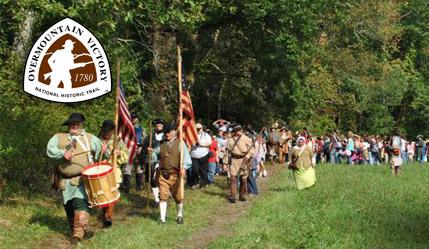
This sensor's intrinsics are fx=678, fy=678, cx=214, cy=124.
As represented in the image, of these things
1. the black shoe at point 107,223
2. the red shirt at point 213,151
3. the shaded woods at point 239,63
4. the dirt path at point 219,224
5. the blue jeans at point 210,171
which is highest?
the shaded woods at point 239,63

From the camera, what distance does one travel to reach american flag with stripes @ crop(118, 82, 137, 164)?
521 inches

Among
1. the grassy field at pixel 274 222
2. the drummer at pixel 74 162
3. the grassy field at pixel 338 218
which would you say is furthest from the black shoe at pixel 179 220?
the drummer at pixel 74 162

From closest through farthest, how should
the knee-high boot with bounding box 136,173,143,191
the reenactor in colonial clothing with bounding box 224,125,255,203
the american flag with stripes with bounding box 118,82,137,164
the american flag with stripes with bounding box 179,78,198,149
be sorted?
the american flag with stripes with bounding box 118,82,137,164 → the american flag with stripes with bounding box 179,78,198,149 → the reenactor in colonial clothing with bounding box 224,125,255,203 → the knee-high boot with bounding box 136,173,143,191

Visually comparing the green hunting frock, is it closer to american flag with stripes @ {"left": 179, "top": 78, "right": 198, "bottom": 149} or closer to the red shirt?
the red shirt

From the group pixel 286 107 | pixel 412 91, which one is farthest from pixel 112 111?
pixel 412 91

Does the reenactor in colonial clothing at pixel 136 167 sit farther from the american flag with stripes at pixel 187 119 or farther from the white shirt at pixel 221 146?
the white shirt at pixel 221 146

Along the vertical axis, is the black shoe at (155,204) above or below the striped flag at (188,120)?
below

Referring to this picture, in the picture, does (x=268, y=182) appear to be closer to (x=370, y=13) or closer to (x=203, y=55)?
(x=203, y=55)

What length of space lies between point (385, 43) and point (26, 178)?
4095cm

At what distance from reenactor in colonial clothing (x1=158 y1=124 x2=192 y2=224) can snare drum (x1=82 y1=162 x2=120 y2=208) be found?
2.43 meters

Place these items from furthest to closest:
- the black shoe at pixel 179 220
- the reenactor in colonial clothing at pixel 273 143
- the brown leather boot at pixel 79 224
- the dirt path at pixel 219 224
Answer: the reenactor in colonial clothing at pixel 273 143
the black shoe at pixel 179 220
the dirt path at pixel 219 224
the brown leather boot at pixel 79 224

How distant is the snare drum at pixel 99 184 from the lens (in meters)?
11.0

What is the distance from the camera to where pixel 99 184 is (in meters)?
11.0

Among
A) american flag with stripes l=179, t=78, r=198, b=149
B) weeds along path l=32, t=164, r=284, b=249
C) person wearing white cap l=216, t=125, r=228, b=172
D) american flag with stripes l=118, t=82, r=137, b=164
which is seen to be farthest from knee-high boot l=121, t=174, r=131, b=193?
person wearing white cap l=216, t=125, r=228, b=172
